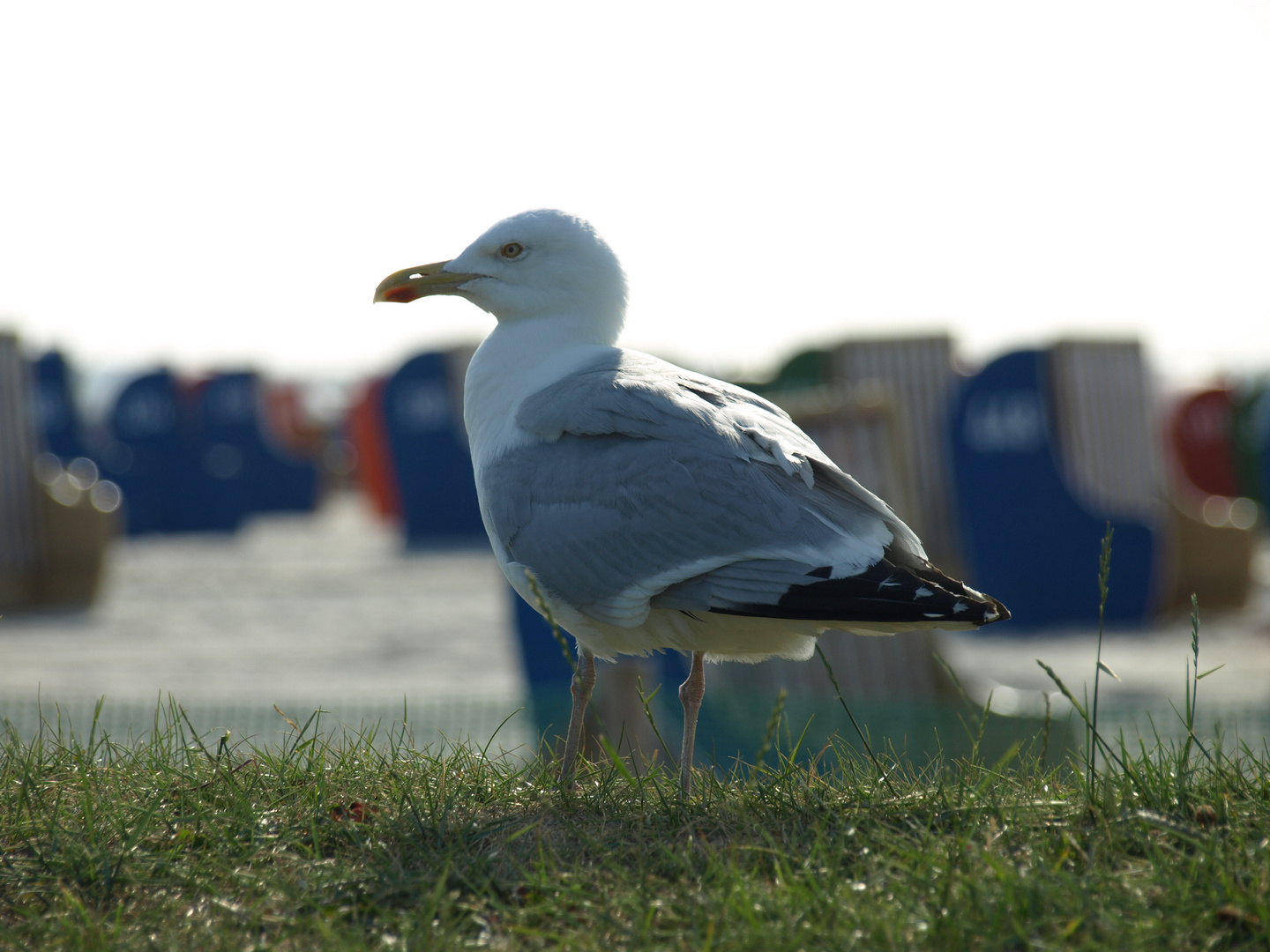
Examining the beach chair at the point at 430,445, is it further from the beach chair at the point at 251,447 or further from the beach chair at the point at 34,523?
the beach chair at the point at 34,523

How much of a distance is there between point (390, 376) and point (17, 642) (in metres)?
10.9

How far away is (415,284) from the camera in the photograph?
4.18 meters

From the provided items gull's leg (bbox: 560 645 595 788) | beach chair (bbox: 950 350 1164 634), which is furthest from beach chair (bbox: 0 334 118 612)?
gull's leg (bbox: 560 645 595 788)

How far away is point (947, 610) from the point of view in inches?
113

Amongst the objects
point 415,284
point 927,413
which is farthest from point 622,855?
point 927,413

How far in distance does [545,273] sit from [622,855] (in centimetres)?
207

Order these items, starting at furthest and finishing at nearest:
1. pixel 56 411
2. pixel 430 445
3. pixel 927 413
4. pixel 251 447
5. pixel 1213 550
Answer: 1. pixel 251 447
2. pixel 56 411
3. pixel 430 445
4. pixel 927 413
5. pixel 1213 550

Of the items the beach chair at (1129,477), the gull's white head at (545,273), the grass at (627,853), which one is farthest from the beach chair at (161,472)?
the grass at (627,853)

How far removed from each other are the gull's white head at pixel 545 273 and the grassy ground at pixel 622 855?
1.57 m

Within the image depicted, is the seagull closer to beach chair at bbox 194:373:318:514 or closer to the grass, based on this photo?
the grass

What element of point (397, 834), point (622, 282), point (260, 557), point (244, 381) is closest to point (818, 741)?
point (622, 282)

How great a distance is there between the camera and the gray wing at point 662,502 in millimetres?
3104

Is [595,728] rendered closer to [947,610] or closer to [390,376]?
[947,610]

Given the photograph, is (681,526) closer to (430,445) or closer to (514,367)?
(514,367)
